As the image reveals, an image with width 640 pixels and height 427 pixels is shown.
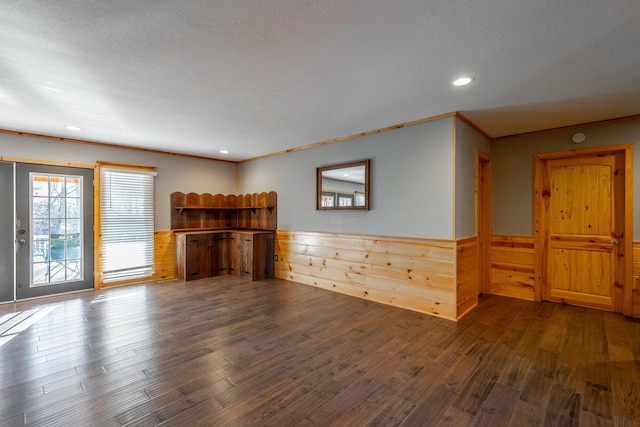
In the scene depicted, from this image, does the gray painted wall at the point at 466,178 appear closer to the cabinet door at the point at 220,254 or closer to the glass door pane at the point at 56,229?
the cabinet door at the point at 220,254

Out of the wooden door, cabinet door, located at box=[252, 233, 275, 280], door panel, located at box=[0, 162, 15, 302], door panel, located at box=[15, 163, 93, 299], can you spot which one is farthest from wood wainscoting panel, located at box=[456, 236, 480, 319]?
door panel, located at box=[0, 162, 15, 302]

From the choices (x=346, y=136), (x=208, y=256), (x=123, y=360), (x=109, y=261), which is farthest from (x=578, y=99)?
(x=109, y=261)

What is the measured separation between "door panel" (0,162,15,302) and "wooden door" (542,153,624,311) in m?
7.58

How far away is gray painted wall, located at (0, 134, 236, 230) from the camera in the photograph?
4328 millimetres

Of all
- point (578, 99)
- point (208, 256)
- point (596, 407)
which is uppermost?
point (578, 99)

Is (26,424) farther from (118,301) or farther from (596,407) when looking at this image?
(596,407)

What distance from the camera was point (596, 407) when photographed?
6.21 ft

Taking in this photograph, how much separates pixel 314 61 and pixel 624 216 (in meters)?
4.19

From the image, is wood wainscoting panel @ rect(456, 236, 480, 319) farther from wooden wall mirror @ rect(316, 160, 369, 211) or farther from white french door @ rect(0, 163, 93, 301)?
white french door @ rect(0, 163, 93, 301)

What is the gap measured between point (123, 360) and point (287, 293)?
7.70ft

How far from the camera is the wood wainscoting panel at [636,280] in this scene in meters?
3.52

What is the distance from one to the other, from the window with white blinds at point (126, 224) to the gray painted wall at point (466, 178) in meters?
5.15

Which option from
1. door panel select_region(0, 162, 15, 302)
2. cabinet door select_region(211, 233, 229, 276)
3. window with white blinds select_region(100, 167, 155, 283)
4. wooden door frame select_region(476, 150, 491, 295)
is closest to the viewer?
door panel select_region(0, 162, 15, 302)

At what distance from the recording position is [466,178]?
3691 millimetres
